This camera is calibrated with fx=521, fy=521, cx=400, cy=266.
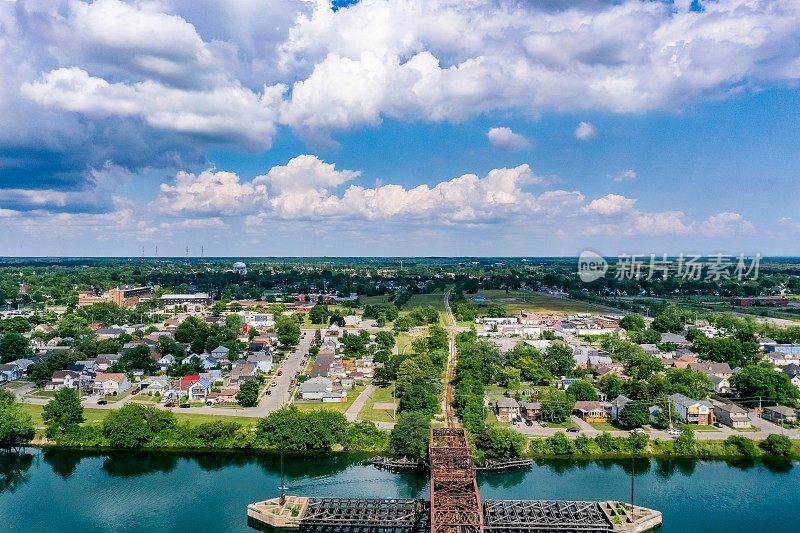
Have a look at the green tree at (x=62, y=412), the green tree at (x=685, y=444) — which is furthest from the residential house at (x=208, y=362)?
the green tree at (x=685, y=444)

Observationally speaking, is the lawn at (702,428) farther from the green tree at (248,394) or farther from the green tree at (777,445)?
the green tree at (248,394)

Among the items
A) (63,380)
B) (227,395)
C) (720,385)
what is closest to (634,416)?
(720,385)

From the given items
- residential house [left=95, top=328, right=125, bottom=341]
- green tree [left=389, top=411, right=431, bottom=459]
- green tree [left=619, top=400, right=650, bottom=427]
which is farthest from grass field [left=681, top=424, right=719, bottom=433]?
residential house [left=95, top=328, right=125, bottom=341]

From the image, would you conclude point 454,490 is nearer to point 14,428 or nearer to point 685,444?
point 685,444

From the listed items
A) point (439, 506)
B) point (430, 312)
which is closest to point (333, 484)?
point (439, 506)

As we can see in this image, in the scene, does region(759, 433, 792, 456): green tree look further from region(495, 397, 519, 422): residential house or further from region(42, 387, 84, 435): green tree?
region(42, 387, 84, 435): green tree

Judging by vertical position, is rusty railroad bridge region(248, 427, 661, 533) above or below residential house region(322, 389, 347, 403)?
below
